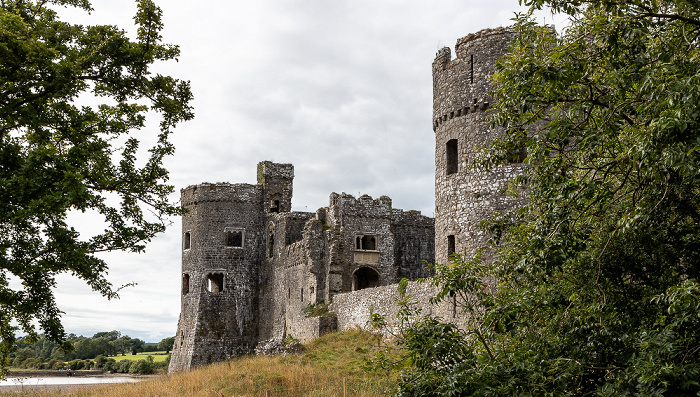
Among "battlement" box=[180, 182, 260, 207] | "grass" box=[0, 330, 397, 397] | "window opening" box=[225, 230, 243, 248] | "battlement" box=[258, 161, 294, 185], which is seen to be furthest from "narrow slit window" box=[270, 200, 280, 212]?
"grass" box=[0, 330, 397, 397]

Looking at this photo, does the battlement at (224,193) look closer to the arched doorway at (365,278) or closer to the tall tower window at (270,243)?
the tall tower window at (270,243)

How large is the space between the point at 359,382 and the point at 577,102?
39.5ft

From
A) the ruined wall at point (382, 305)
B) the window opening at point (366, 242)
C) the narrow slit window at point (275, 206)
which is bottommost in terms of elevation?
the ruined wall at point (382, 305)

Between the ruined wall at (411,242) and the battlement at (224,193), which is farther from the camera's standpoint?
the battlement at (224,193)

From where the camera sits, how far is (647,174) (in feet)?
25.5

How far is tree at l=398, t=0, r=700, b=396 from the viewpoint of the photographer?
7227mm

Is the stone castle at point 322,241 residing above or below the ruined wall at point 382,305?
above

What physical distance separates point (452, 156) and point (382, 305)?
23.8 feet

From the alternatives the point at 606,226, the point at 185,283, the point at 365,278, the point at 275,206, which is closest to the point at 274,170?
the point at 275,206

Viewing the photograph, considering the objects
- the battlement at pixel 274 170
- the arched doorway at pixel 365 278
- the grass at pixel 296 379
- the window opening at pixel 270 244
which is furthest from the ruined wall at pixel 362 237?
the battlement at pixel 274 170

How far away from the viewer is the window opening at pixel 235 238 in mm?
40094

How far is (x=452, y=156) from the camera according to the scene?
68.1 ft

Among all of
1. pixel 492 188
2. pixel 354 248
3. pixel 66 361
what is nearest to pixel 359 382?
pixel 492 188

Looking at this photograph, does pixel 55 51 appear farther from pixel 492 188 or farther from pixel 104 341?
pixel 104 341
